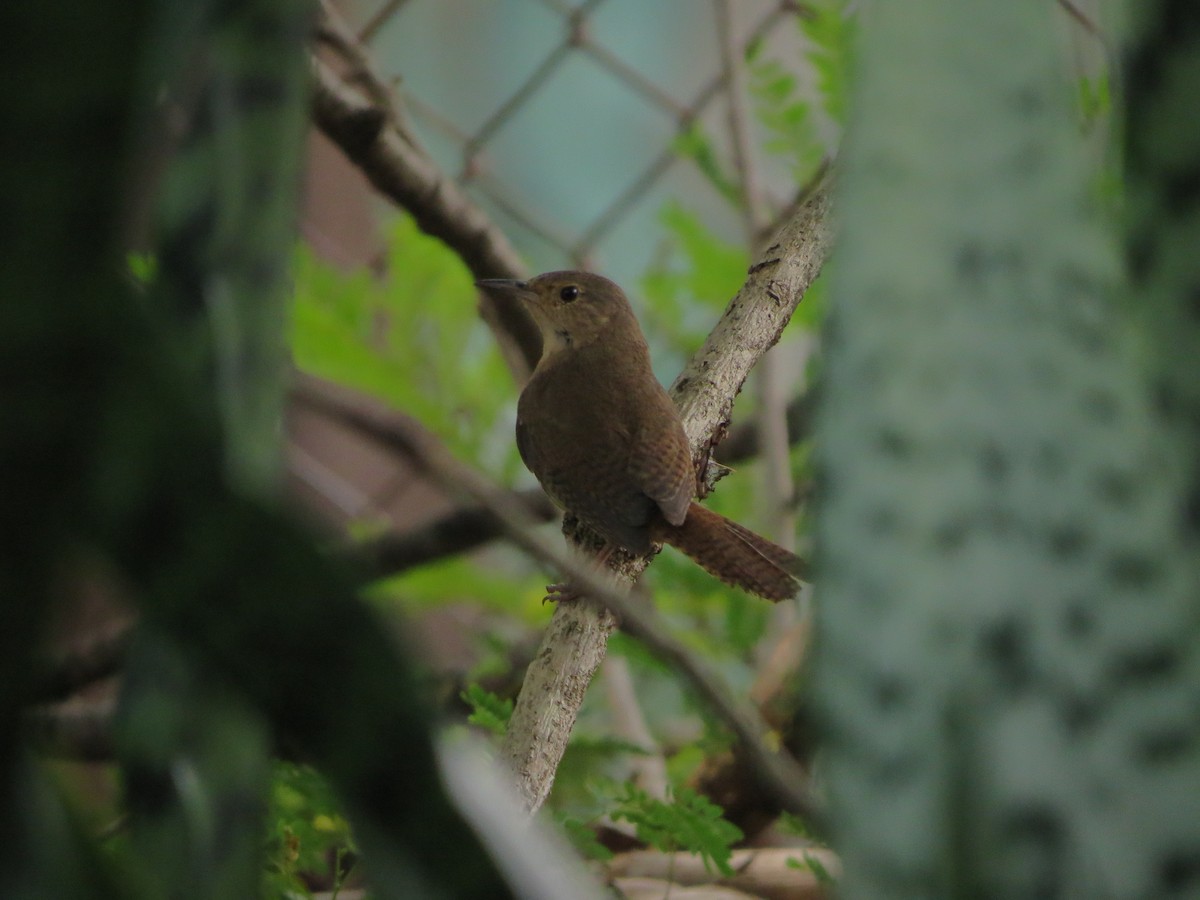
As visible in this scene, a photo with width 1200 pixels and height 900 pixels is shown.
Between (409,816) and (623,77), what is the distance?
2664 millimetres

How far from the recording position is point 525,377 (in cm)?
324

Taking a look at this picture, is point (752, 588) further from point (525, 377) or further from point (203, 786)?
point (203, 786)

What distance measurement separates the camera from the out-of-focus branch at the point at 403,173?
217 centimetres

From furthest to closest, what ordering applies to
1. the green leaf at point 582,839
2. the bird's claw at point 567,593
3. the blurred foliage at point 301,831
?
the bird's claw at point 567,593, the green leaf at point 582,839, the blurred foliage at point 301,831

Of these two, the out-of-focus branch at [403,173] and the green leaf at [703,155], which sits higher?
the green leaf at [703,155]

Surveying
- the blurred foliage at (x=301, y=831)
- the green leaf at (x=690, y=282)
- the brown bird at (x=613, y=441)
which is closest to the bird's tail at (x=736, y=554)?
the brown bird at (x=613, y=441)

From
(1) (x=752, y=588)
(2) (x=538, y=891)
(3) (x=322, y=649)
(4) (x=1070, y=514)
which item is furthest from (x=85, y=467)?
(1) (x=752, y=588)

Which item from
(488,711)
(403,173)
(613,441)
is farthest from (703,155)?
(488,711)

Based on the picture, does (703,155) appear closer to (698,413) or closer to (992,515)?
(698,413)

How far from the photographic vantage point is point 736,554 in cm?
242

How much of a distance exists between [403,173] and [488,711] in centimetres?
107

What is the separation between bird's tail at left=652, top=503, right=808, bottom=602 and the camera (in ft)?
7.86

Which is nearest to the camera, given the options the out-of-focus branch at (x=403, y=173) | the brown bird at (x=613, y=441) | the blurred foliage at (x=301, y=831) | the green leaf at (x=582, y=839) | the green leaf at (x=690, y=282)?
the blurred foliage at (x=301, y=831)

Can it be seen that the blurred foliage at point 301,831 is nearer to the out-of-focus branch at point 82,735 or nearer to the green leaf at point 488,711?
the green leaf at point 488,711
